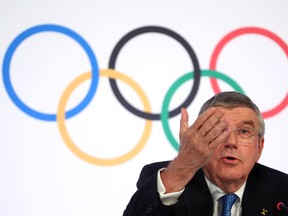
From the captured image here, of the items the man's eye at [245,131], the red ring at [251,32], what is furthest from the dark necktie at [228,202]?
the red ring at [251,32]

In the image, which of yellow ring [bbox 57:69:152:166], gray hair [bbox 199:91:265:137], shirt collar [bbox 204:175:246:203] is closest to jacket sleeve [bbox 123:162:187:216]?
shirt collar [bbox 204:175:246:203]

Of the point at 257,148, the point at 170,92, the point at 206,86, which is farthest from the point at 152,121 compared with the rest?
the point at 257,148

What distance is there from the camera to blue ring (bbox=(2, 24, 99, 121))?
288 centimetres

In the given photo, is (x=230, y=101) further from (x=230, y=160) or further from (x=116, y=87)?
(x=116, y=87)

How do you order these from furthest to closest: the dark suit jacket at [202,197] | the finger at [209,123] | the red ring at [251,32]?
the red ring at [251,32]
the dark suit jacket at [202,197]
the finger at [209,123]

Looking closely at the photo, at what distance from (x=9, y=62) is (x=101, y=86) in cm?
62

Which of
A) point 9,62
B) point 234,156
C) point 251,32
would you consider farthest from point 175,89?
point 234,156

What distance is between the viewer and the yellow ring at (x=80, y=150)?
2.87 m

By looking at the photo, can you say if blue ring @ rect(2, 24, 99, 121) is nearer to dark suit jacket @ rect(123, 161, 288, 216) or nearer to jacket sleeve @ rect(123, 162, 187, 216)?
dark suit jacket @ rect(123, 161, 288, 216)

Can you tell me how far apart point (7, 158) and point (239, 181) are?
5.65 ft

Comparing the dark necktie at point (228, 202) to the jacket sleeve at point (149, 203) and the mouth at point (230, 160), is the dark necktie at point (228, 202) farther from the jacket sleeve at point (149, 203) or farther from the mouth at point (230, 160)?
the jacket sleeve at point (149, 203)

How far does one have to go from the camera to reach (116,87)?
296 centimetres

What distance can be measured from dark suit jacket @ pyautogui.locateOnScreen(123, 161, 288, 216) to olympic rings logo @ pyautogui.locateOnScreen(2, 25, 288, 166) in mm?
Answer: 1125

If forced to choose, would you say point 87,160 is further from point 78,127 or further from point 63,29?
point 63,29
